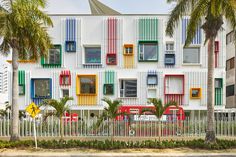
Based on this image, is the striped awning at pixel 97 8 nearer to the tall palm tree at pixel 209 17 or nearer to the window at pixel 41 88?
the window at pixel 41 88

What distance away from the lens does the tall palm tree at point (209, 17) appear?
41.7ft

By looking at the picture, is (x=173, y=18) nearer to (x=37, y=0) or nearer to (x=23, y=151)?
(x=37, y=0)

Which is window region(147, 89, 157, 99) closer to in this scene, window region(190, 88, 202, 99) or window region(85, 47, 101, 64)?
window region(190, 88, 202, 99)

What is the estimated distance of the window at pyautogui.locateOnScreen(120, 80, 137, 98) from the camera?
84.7 feet

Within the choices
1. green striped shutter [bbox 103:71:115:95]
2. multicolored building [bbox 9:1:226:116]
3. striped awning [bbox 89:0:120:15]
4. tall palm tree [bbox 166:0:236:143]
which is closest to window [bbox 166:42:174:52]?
multicolored building [bbox 9:1:226:116]

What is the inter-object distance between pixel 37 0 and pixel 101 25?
38.9ft

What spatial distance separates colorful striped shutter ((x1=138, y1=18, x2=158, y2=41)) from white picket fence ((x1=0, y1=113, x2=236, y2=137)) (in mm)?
10556

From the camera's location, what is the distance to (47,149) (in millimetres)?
13750

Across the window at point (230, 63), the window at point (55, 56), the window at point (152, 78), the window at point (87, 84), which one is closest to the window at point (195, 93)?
the window at point (152, 78)

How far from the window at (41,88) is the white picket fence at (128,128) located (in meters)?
8.62

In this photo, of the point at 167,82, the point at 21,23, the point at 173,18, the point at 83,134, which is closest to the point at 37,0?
the point at 21,23

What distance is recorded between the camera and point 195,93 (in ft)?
82.5

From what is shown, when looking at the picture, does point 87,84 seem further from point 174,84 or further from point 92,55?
point 174,84

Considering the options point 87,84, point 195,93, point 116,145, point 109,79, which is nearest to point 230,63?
point 195,93
